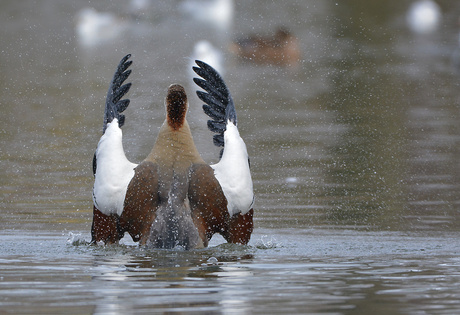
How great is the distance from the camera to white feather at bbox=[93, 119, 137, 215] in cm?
755

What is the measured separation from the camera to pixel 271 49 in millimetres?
22453

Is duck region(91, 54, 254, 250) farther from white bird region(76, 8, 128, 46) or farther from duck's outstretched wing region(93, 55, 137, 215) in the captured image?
white bird region(76, 8, 128, 46)

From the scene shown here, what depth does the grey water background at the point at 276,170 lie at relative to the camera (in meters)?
5.91

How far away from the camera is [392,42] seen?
22781 mm

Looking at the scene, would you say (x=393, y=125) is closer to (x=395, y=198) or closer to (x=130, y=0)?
(x=395, y=198)

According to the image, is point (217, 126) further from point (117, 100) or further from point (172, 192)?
point (172, 192)

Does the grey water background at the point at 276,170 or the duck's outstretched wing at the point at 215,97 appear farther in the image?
the duck's outstretched wing at the point at 215,97

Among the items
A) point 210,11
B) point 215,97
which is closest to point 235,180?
point 215,97

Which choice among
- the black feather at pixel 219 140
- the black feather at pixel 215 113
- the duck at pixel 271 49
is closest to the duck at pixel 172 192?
the black feather at pixel 219 140

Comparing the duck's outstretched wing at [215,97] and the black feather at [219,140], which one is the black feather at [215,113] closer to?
the duck's outstretched wing at [215,97]

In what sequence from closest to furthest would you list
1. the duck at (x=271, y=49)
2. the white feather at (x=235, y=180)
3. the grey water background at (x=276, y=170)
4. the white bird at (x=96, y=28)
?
the grey water background at (x=276, y=170), the white feather at (x=235, y=180), the duck at (x=271, y=49), the white bird at (x=96, y=28)

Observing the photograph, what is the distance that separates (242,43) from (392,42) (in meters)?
3.29

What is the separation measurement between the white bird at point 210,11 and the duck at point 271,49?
3.99 meters

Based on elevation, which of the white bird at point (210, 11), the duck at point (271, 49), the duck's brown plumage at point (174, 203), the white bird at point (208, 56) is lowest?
the duck's brown plumage at point (174, 203)
